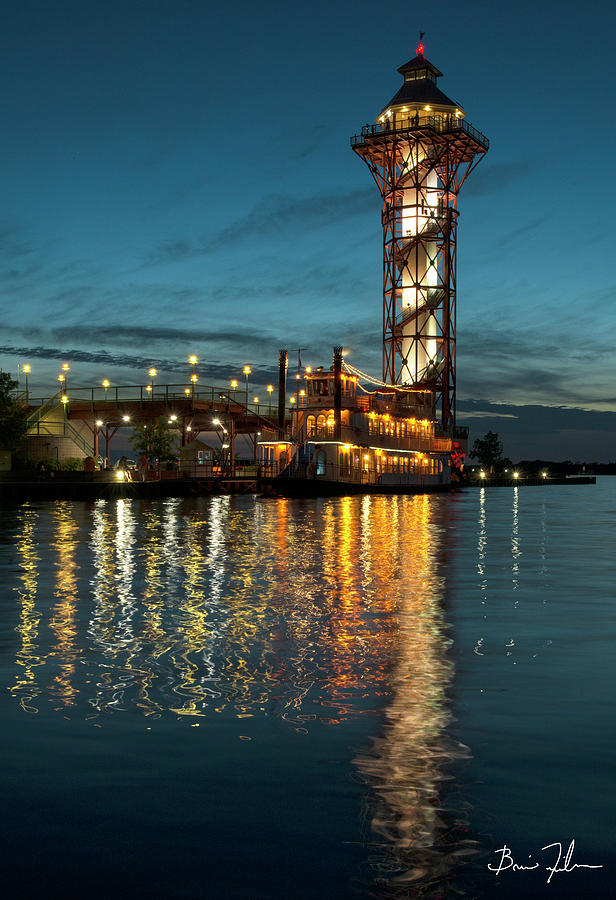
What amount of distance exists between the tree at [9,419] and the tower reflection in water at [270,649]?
50563 millimetres

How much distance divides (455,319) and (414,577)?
97.1 meters

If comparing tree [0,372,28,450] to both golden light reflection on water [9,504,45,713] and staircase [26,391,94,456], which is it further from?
golden light reflection on water [9,504,45,713]

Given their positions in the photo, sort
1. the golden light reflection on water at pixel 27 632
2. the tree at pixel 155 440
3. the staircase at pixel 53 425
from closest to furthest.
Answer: the golden light reflection on water at pixel 27 632
the staircase at pixel 53 425
the tree at pixel 155 440

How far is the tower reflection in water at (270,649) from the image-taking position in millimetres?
7562

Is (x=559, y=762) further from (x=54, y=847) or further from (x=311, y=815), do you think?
(x=54, y=847)

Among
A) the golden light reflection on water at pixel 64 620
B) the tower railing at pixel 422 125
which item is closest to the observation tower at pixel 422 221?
the tower railing at pixel 422 125

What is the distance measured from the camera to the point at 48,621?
1534cm

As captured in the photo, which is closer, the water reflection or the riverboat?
the water reflection

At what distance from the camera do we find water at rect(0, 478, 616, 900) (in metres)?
5.83

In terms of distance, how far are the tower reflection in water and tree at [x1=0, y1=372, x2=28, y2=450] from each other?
166 ft

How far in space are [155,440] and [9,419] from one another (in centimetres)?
3141
